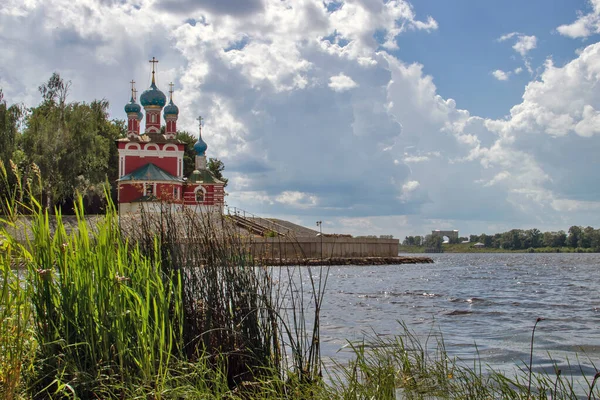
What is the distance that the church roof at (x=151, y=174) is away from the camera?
50.1m

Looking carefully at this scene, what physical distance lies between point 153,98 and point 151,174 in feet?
29.1

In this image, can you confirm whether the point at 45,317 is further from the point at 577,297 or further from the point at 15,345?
the point at 577,297

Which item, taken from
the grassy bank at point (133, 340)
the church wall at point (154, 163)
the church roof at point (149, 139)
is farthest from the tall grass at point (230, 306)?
the church roof at point (149, 139)

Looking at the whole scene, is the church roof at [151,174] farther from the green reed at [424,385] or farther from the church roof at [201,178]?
the green reed at [424,385]

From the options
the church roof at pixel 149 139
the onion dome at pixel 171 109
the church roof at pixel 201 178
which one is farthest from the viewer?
the onion dome at pixel 171 109

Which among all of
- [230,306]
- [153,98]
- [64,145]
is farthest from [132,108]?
[230,306]

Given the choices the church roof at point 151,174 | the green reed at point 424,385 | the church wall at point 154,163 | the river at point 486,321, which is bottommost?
the river at point 486,321

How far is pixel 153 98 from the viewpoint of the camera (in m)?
56.3

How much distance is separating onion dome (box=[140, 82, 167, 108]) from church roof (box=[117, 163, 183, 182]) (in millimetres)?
7173

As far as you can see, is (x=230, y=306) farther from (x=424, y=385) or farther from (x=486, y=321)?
(x=486, y=321)

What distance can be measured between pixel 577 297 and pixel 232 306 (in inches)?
599

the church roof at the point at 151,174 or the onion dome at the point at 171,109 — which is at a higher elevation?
the onion dome at the point at 171,109

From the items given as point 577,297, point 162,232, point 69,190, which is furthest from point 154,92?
point 162,232

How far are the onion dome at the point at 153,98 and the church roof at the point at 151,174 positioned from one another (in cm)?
717
